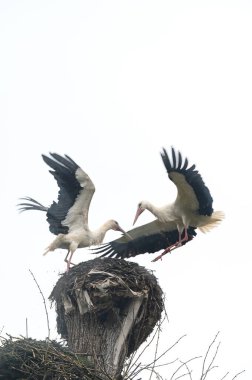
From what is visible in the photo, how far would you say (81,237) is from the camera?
31.8 ft

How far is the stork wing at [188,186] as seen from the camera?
962 centimetres

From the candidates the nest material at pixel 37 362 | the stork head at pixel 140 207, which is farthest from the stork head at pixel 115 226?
the nest material at pixel 37 362

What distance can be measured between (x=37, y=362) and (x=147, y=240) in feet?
13.4

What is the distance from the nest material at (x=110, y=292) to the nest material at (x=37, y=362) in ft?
3.18

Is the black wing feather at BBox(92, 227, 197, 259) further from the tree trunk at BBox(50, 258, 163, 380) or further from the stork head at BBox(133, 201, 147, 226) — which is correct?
the tree trunk at BBox(50, 258, 163, 380)

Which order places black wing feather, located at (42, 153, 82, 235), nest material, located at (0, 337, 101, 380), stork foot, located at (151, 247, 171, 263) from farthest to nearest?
1. stork foot, located at (151, 247, 171, 263)
2. black wing feather, located at (42, 153, 82, 235)
3. nest material, located at (0, 337, 101, 380)

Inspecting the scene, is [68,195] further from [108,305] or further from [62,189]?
[108,305]

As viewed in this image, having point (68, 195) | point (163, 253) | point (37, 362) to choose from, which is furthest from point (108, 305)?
point (163, 253)

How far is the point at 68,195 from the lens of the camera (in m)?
9.47

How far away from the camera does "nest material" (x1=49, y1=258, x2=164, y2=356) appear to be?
8.34m

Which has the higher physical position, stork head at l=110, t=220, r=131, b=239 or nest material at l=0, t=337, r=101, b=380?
stork head at l=110, t=220, r=131, b=239

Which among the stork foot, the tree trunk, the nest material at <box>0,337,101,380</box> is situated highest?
the stork foot

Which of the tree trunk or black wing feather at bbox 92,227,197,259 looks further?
black wing feather at bbox 92,227,197,259

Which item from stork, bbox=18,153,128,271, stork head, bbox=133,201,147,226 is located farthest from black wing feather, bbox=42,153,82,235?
stork head, bbox=133,201,147,226
